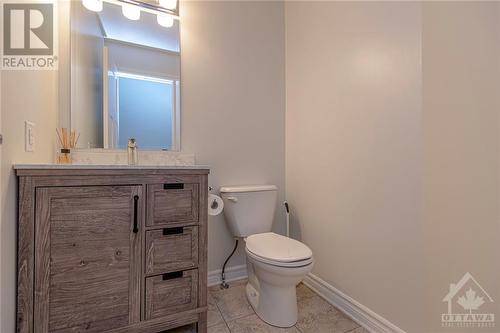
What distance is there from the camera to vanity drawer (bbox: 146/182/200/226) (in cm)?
115

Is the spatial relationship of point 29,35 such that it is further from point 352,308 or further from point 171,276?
point 352,308

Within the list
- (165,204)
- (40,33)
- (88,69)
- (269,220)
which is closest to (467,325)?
(269,220)

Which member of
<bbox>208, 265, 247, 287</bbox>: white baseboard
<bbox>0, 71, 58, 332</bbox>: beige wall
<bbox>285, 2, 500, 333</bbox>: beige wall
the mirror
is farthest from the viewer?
<bbox>208, 265, 247, 287</bbox>: white baseboard

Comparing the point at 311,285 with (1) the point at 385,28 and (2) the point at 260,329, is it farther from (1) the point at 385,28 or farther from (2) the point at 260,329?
(1) the point at 385,28

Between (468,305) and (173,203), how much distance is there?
62.9 inches

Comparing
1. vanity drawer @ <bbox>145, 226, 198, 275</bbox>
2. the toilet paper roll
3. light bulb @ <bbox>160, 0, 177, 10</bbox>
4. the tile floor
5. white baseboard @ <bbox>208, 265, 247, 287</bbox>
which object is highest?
light bulb @ <bbox>160, 0, 177, 10</bbox>

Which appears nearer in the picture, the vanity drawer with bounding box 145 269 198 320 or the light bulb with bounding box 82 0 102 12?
the vanity drawer with bounding box 145 269 198 320

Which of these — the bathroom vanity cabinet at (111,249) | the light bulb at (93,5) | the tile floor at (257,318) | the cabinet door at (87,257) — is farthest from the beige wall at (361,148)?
the light bulb at (93,5)

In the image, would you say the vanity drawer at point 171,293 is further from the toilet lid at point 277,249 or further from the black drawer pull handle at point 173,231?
the toilet lid at point 277,249

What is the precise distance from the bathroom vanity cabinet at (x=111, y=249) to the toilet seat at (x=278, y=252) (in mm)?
310

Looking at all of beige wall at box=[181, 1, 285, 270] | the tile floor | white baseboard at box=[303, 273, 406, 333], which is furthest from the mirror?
white baseboard at box=[303, 273, 406, 333]

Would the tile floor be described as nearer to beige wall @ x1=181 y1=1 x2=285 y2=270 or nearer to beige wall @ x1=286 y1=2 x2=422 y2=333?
beige wall @ x1=286 y1=2 x2=422 y2=333

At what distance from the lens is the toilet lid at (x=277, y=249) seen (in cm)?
127

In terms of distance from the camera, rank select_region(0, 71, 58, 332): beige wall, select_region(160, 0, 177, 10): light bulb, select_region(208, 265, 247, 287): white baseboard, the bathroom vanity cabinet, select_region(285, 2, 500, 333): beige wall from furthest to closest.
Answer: select_region(208, 265, 247, 287): white baseboard < select_region(160, 0, 177, 10): light bulb < select_region(285, 2, 500, 333): beige wall < the bathroom vanity cabinet < select_region(0, 71, 58, 332): beige wall
